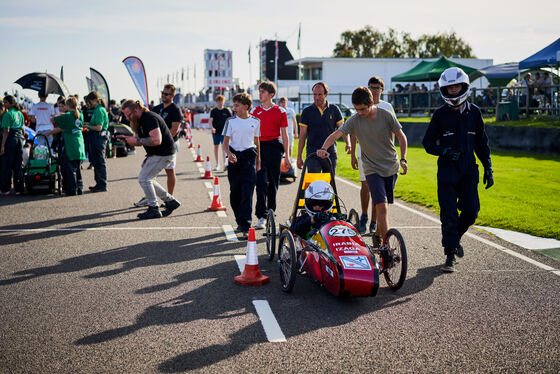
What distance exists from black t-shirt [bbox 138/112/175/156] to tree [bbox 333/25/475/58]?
9723 cm

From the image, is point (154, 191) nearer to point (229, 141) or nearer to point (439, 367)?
point (229, 141)

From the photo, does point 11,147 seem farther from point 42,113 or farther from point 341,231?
point 341,231

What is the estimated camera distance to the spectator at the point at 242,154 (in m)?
8.43

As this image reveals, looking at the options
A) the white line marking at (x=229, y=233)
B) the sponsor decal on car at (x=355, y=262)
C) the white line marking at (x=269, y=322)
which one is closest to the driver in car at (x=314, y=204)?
the sponsor decal on car at (x=355, y=262)

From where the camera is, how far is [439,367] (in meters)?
4.01

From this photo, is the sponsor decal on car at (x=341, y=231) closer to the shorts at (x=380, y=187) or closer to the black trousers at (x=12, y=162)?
the shorts at (x=380, y=187)

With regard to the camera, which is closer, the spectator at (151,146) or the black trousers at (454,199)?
the black trousers at (454,199)

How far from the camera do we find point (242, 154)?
848 cm

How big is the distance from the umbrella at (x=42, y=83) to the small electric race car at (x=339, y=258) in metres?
13.6

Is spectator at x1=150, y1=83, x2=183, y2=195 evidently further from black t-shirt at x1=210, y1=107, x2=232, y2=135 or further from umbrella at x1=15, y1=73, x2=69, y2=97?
umbrella at x1=15, y1=73, x2=69, y2=97

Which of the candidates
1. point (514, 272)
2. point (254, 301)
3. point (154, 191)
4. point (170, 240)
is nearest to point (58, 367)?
point (254, 301)

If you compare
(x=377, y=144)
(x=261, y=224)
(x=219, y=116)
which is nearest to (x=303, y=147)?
(x=261, y=224)

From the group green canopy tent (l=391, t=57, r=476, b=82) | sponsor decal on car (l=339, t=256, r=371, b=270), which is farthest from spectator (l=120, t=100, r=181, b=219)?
green canopy tent (l=391, t=57, r=476, b=82)

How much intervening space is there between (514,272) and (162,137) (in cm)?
Answer: 593
